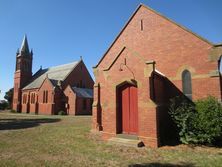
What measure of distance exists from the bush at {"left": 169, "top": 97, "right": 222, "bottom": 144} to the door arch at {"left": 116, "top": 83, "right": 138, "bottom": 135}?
2520 millimetres

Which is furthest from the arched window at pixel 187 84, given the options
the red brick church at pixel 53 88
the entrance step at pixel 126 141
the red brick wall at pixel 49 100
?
the red brick wall at pixel 49 100

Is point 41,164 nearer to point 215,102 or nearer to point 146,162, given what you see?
point 146,162

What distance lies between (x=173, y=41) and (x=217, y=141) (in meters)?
7.35

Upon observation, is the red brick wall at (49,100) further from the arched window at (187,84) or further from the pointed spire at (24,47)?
the arched window at (187,84)

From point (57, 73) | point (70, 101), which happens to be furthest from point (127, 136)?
point (57, 73)

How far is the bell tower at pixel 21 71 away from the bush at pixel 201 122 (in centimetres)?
5967

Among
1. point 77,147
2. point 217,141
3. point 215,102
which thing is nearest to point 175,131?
point 217,141

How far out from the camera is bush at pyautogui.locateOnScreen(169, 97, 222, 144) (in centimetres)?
1006

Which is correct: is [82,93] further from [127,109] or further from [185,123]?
[185,123]

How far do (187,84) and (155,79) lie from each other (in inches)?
109

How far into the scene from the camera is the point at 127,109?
12508 millimetres

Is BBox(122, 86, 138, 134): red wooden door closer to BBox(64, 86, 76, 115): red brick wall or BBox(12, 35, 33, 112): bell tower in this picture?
BBox(64, 86, 76, 115): red brick wall

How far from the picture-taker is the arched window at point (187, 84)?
1333cm

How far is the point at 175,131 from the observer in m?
12.5
